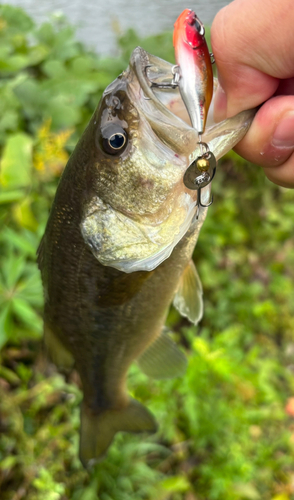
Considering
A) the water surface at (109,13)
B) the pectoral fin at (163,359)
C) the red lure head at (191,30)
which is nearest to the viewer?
the red lure head at (191,30)

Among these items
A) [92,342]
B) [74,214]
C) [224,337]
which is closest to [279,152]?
[74,214]

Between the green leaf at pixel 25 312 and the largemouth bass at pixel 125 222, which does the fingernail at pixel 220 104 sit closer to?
the largemouth bass at pixel 125 222

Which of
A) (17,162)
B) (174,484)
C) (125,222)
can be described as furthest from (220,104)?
(174,484)

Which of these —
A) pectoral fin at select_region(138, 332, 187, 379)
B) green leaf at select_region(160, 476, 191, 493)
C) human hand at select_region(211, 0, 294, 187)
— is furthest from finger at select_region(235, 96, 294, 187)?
green leaf at select_region(160, 476, 191, 493)

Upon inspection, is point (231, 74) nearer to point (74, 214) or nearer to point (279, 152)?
point (279, 152)

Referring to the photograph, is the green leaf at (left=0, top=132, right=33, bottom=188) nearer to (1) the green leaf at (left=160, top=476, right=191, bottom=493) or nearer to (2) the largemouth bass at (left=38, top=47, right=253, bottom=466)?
(2) the largemouth bass at (left=38, top=47, right=253, bottom=466)

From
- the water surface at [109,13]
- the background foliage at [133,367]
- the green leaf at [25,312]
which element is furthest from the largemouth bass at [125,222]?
the water surface at [109,13]
